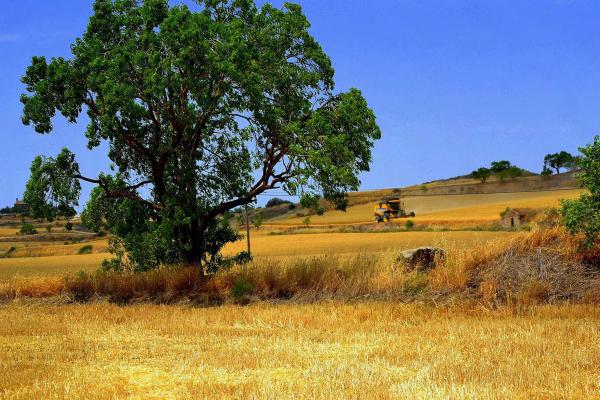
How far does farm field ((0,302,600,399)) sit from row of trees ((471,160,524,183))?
356 feet

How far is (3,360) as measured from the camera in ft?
39.6

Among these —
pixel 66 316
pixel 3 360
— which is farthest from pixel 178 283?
pixel 3 360

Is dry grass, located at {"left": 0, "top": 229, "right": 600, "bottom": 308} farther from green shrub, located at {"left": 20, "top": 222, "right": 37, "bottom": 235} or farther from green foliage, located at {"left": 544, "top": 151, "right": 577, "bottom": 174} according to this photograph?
green foliage, located at {"left": 544, "top": 151, "right": 577, "bottom": 174}

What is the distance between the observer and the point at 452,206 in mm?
103688

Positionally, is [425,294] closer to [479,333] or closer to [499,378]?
[479,333]

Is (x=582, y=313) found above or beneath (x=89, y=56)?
beneath

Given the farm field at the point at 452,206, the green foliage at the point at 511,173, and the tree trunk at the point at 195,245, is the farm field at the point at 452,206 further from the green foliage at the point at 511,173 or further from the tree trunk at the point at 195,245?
the tree trunk at the point at 195,245

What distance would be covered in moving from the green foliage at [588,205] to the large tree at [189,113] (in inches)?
257

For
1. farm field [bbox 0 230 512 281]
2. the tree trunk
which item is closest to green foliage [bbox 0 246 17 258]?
farm field [bbox 0 230 512 281]

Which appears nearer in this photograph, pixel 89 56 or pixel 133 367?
pixel 133 367

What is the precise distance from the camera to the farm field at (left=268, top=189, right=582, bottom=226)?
87.9m

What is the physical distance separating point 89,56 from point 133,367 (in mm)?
14970

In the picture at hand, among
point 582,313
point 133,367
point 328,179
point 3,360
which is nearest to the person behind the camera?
point 133,367

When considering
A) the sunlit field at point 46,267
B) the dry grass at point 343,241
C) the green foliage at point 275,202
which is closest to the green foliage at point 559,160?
the green foliage at point 275,202
